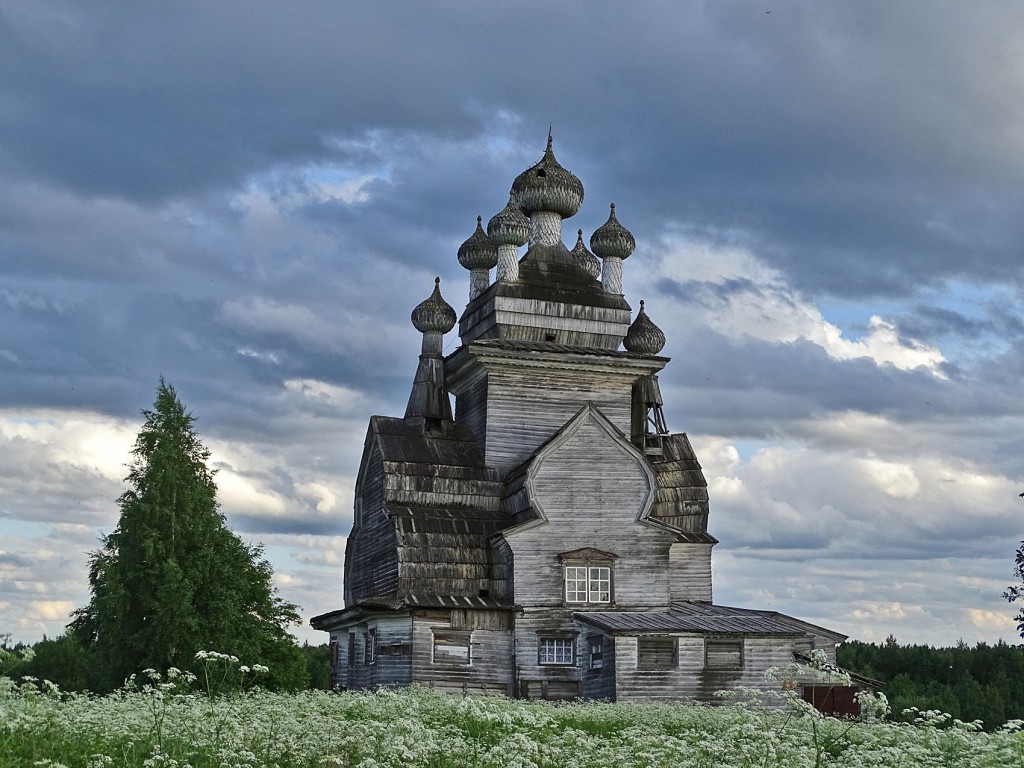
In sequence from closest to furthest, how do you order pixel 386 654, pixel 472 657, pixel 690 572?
1. pixel 472 657
2. pixel 386 654
3. pixel 690 572

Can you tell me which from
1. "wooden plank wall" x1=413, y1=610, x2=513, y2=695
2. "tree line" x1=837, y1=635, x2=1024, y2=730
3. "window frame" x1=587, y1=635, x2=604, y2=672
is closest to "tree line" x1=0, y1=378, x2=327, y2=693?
"wooden plank wall" x1=413, y1=610, x2=513, y2=695

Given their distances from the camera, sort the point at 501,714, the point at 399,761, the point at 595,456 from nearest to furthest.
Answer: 1. the point at 399,761
2. the point at 501,714
3. the point at 595,456

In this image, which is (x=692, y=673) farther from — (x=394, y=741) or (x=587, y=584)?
(x=394, y=741)

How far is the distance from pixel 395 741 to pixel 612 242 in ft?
98.0

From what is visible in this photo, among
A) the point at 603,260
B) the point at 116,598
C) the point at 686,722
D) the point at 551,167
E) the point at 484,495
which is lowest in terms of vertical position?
the point at 686,722

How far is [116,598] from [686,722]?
Answer: 19.3 m

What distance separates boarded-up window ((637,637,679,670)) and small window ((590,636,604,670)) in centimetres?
104

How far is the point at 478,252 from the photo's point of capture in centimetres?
4138

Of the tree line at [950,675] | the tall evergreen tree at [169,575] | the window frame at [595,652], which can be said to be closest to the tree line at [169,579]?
the tall evergreen tree at [169,575]

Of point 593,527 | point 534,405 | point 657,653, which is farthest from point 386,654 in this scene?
point 534,405

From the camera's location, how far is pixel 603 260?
4072cm

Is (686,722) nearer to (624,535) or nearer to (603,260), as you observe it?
(624,535)

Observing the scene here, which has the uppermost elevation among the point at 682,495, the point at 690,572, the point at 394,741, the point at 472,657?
the point at 682,495

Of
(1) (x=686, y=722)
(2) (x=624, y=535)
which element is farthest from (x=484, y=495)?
(1) (x=686, y=722)
